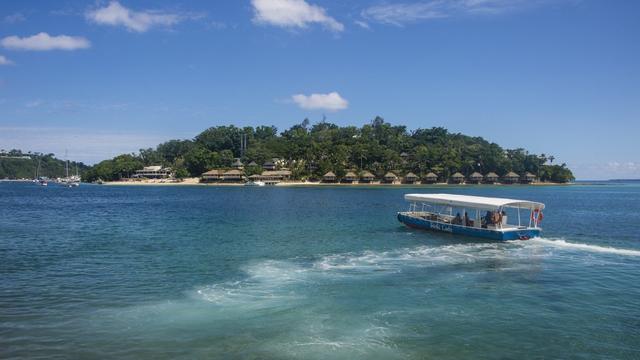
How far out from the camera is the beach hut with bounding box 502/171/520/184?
17975 centimetres

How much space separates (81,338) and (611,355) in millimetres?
17196

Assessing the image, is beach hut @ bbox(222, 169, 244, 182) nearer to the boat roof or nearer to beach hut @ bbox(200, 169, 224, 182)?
beach hut @ bbox(200, 169, 224, 182)

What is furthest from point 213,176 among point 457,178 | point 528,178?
point 528,178

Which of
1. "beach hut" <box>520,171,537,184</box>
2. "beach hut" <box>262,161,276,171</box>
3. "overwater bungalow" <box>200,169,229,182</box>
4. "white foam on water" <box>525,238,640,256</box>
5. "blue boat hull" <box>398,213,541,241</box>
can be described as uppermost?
"beach hut" <box>262,161,276,171</box>

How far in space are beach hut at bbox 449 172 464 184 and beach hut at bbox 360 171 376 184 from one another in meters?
29.6

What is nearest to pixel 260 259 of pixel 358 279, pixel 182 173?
pixel 358 279

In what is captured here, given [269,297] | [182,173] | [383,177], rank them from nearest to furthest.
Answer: [269,297]
[383,177]
[182,173]

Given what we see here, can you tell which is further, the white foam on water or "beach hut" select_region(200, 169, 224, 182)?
"beach hut" select_region(200, 169, 224, 182)

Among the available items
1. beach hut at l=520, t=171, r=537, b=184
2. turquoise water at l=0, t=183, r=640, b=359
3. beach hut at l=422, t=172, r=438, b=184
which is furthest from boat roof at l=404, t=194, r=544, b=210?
beach hut at l=520, t=171, r=537, b=184

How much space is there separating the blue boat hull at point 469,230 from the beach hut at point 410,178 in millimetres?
119622

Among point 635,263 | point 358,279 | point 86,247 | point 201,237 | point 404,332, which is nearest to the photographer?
point 404,332

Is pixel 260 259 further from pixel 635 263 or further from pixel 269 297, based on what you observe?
pixel 635 263

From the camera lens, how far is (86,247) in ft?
113

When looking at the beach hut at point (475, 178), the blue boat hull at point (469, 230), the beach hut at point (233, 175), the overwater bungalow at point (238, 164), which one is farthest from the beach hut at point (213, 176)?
the blue boat hull at point (469, 230)
